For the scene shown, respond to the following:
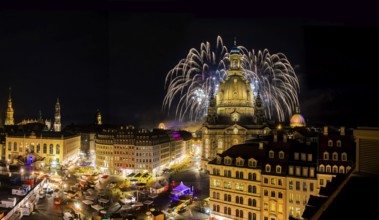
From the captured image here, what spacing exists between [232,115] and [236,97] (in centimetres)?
230

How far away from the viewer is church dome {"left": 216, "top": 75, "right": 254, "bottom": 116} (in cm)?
3988

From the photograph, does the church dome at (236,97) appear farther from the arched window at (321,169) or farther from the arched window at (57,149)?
the arched window at (321,169)

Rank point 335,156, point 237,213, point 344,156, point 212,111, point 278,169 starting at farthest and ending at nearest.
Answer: point 212,111 < point 237,213 < point 278,169 < point 335,156 < point 344,156

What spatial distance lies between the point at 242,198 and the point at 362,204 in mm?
14123

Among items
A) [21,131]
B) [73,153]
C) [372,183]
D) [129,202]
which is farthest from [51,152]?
[372,183]

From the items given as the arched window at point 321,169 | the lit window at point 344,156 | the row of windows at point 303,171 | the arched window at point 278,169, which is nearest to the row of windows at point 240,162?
the arched window at point 278,169

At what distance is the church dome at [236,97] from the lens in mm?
39875

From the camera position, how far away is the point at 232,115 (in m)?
39.4

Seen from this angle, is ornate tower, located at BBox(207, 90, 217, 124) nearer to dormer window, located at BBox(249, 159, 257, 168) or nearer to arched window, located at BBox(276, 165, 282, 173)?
dormer window, located at BBox(249, 159, 257, 168)

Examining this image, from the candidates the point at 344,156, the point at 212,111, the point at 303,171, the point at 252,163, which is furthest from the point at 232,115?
the point at 344,156

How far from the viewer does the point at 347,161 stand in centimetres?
1561

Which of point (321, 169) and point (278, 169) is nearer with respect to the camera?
point (321, 169)

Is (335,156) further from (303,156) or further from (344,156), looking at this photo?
(303,156)

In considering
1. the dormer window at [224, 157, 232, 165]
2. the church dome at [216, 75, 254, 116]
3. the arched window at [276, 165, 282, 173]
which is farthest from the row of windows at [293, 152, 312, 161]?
the church dome at [216, 75, 254, 116]
